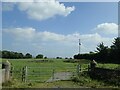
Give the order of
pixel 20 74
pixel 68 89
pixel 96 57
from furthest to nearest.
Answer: pixel 96 57
pixel 20 74
pixel 68 89

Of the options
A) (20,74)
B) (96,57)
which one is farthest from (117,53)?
(20,74)

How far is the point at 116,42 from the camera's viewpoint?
74.3m

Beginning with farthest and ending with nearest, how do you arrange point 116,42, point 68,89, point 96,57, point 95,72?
point 116,42 < point 96,57 < point 95,72 < point 68,89

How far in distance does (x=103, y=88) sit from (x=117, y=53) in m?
38.8

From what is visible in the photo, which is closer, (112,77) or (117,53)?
(112,77)

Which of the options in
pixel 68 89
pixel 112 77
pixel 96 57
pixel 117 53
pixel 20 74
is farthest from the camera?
pixel 96 57

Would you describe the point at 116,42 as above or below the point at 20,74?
above

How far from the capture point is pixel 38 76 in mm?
26328

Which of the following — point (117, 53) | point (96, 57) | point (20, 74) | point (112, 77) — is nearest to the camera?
point (112, 77)

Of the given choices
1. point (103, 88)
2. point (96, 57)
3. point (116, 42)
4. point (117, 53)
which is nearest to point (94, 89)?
point (103, 88)

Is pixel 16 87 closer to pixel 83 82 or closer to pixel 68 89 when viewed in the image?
pixel 68 89

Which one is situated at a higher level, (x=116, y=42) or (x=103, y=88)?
(x=116, y=42)

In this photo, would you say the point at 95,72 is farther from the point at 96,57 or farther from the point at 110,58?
the point at 96,57

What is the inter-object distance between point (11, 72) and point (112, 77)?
7223 millimetres
